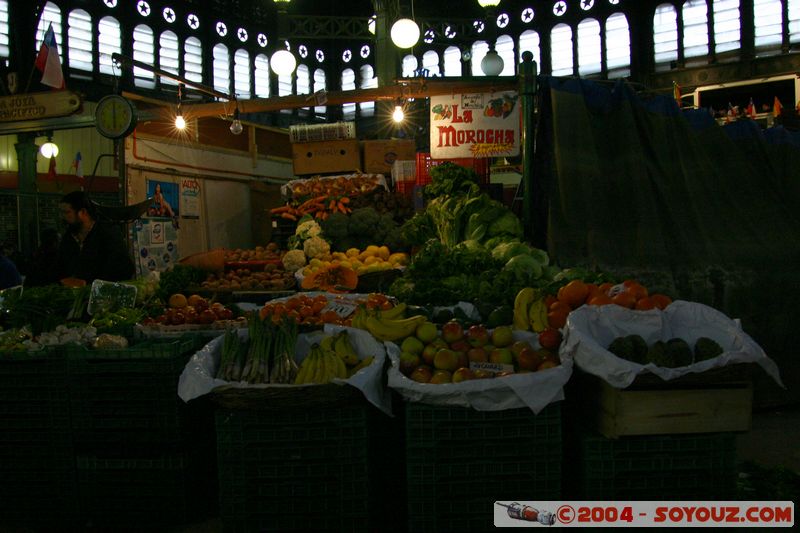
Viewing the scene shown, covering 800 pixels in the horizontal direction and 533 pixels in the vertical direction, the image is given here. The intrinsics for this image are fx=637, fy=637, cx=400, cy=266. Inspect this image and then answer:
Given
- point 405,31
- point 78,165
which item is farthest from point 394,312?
point 78,165

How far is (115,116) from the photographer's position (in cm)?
765

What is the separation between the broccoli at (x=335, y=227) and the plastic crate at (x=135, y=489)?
466 cm

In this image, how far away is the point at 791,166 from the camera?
601 cm

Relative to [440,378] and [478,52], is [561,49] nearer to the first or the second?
[478,52]

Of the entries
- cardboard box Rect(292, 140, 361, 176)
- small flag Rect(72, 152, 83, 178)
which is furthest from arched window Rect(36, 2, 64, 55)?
cardboard box Rect(292, 140, 361, 176)

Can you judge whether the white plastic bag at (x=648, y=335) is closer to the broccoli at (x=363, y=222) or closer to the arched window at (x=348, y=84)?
the broccoli at (x=363, y=222)

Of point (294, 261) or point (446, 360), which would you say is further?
point (294, 261)

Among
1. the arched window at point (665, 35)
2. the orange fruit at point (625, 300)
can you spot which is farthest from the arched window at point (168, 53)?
the orange fruit at point (625, 300)

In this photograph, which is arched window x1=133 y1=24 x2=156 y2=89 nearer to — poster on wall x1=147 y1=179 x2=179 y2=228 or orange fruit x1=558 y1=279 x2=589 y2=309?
poster on wall x1=147 y1=179 x2=179 y2=228

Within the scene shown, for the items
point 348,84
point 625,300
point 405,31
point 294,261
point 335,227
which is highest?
point 348,84

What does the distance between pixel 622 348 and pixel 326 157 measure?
820 cm

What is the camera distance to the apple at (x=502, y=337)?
3527mm

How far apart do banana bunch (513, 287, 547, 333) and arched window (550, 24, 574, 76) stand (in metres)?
19.5

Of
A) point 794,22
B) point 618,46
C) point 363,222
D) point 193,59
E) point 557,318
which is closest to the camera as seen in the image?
point 557,318
